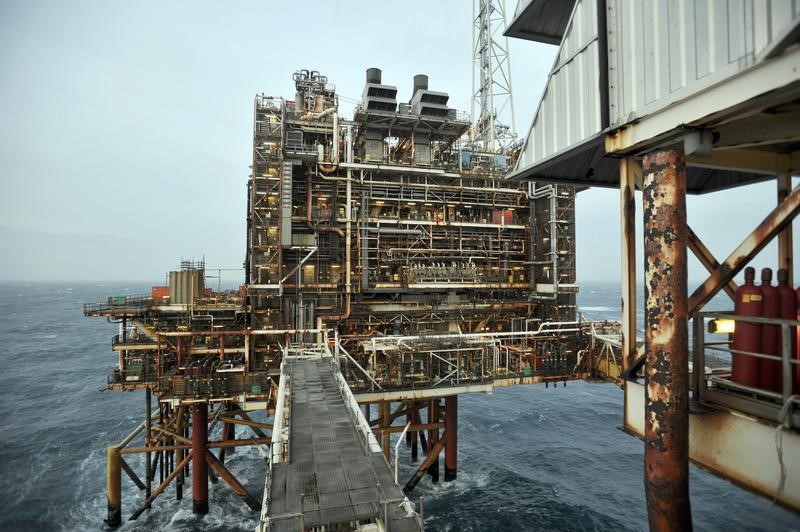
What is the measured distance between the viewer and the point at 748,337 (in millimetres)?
6301

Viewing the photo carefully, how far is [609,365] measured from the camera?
79.2 feet

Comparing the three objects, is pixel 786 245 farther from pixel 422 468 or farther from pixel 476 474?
pixel 476 474

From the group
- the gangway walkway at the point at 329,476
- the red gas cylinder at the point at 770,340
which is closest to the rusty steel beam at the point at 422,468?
the gangway walkway at the point at 329,476

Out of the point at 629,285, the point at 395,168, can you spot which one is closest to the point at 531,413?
the point at 395,168

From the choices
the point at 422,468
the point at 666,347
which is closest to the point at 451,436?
the point at 422,468

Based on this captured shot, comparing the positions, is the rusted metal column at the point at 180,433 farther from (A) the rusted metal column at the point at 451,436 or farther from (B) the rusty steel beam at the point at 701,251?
(B) the rusty steel beam at the point at 701,251

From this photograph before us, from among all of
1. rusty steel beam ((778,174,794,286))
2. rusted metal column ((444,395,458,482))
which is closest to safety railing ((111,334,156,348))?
rusted metal column ((444,395,458,482))

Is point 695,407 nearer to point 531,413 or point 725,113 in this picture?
point 725,113

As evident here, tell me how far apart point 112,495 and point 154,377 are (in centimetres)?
652

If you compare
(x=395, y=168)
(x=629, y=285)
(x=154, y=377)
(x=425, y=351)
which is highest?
(x=395, y=168)

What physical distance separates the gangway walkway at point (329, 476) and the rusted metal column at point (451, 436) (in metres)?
12.8

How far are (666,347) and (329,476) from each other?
22.1ft

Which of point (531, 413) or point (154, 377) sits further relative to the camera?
point (531, 413)

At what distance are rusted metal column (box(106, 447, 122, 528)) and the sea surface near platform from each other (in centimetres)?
70
